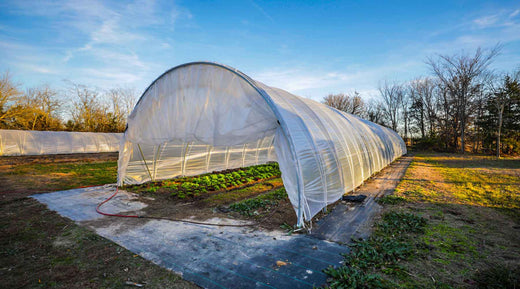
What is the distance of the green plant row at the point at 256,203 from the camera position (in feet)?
17.7

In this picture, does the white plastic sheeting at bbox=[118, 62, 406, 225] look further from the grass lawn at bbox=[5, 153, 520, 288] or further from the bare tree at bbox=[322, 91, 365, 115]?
the bare tree at bbox=[322, 91, 365, 115]

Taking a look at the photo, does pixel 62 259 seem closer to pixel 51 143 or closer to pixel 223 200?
pixel 223 200

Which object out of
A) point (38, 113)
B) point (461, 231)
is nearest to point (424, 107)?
point (461, 231)

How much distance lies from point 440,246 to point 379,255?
1219 millimetres

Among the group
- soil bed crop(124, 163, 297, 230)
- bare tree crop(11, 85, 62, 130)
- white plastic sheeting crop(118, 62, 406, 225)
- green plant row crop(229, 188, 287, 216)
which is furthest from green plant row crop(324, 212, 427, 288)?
bare tree crop(11, 85, 62, 130)

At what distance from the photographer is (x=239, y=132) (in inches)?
209

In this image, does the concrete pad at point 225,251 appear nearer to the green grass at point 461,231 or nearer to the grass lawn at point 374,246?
the grass lawn at point 374,246

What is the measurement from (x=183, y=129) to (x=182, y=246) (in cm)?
369

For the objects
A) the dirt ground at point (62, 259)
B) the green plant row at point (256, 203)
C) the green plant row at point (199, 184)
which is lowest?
the dirt ground at point (62, 259)

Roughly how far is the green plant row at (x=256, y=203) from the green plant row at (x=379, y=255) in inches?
97.4

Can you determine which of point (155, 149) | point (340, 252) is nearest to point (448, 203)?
point (340, 252)

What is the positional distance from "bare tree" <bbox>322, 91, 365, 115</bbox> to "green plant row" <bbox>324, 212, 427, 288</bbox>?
39992mm

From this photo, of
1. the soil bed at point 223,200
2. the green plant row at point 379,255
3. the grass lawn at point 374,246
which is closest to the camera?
the green plant row at point 379,255

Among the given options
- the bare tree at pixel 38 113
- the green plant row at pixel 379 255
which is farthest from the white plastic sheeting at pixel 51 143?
the green plant row at pixel 379 255
